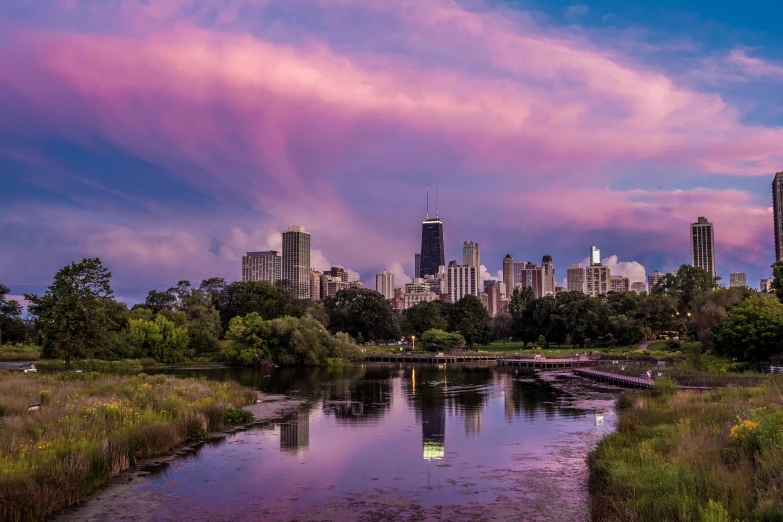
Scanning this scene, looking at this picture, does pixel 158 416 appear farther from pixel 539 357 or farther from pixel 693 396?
pixel 539 357

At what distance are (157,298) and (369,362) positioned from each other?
48.1 metres

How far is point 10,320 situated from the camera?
129 m

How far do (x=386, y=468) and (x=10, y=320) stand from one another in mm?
127217

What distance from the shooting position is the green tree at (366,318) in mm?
140375

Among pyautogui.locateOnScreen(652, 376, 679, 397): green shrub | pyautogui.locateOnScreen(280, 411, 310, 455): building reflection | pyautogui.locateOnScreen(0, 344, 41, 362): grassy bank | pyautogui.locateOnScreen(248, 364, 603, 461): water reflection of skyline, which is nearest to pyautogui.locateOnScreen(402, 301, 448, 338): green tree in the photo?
pyautogui.locateOnScreen(248, 364, 603, 461): water reflection of skyline

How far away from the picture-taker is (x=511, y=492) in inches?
913

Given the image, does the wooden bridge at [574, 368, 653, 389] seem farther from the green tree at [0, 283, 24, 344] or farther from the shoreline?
the green tree at [0, 283, 24, 344]

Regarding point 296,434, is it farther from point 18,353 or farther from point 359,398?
point 18,353

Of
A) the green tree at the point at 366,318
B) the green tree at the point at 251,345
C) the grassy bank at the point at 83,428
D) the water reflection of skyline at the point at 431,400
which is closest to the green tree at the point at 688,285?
the green tree at the point at 366,318

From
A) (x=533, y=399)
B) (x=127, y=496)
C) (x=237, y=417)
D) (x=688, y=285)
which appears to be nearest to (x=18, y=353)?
(x=237, y=417)

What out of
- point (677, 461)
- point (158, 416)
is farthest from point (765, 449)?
Result: point (158, 416)

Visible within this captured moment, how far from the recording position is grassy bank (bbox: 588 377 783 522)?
1541 centimetres

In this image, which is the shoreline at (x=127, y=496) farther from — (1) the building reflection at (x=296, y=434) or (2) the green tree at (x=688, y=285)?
(2) the green tree at (x=688, y=285)

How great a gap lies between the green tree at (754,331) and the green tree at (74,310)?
5716cm
